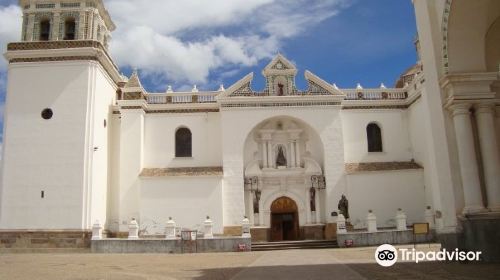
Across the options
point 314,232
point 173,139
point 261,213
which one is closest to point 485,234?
point 314,232

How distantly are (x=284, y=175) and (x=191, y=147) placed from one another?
4964 millimetres

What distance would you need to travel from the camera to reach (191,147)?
2544 centimetres

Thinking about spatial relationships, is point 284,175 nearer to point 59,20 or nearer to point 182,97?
point 182,97

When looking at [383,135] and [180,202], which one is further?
[383,135]

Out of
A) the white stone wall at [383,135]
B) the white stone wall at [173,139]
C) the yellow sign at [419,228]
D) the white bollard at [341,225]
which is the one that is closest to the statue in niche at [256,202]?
the white stone wall at [173,139]

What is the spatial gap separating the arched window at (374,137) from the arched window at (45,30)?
16445 millimetres

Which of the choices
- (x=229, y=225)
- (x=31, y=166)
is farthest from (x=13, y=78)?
(x=229, y=225)

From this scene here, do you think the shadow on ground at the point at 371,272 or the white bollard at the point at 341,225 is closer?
the shadow on ground at the point at 371,272

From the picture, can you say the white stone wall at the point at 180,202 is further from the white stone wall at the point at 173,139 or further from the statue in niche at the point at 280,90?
the statue in niche at the point at 280,90

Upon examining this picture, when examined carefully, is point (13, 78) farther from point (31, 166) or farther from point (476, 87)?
point (476, 87)

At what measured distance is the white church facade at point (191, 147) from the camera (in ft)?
70.9

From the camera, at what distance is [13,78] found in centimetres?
2234

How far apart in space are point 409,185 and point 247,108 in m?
8.77

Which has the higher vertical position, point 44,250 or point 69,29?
point 69,29
